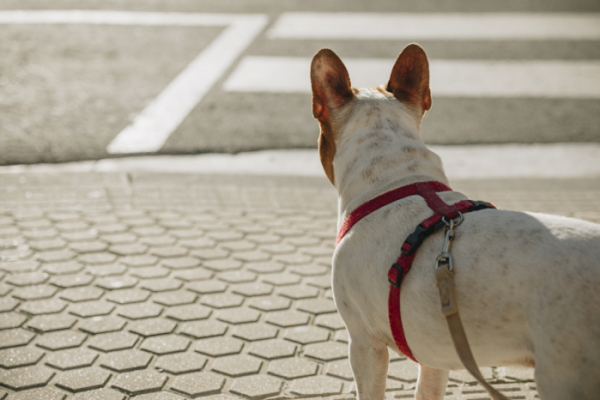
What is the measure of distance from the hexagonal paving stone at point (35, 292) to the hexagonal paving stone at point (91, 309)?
27cm

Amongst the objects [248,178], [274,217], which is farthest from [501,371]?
[248,178]

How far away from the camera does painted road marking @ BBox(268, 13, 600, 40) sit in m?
10.1

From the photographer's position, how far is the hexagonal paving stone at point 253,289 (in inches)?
166

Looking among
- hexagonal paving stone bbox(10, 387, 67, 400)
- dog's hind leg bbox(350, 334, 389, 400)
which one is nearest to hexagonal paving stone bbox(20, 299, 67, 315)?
hexagonal paving stone bbox(10, 387, 67, 400)

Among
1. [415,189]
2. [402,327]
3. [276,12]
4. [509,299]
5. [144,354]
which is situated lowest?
[144,354]

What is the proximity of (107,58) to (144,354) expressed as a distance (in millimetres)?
7096

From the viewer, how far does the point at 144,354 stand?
353 cm

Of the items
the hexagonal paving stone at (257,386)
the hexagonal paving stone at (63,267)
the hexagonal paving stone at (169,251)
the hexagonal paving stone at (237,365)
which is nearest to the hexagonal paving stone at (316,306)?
the hexagonal paving stone at (237,365)

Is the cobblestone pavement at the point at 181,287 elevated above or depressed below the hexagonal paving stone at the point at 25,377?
above

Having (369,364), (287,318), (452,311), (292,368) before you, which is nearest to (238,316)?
(287,318)

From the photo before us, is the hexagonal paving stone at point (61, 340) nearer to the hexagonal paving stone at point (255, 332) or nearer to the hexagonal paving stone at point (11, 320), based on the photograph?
the hexagonal paving stone at point (11, 320)

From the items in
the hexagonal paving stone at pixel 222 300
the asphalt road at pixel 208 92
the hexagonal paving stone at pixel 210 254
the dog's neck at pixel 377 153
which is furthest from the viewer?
the asphalt road at pixel 208 92

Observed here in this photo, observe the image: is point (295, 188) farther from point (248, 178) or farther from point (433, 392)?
point (433, 392)

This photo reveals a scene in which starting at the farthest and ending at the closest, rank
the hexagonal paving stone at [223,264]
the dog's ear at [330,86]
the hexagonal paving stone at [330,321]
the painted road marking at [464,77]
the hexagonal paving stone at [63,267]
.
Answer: the painted road marking at [464,77], the hexagonal paving stone at [223,264], the hexagonal paving stone at [63,267], the hexagonal paving stone at [330,321], the dog's ear at [330,86]
